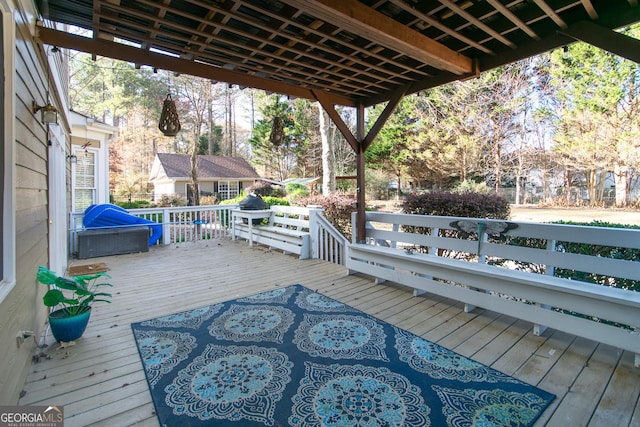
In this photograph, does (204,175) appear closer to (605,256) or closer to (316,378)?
(316,378)

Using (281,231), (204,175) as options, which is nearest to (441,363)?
(281,231)

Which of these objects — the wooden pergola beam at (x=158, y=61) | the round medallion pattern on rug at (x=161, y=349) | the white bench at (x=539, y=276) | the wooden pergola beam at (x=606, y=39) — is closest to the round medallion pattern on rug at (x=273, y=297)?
the round medallion pattern on rug at (x=161, y=349)

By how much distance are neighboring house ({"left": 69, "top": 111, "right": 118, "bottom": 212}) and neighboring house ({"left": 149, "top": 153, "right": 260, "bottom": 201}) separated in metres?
10.5

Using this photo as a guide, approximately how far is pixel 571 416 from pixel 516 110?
1400 centimetres

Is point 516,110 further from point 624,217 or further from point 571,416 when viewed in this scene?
point 571,416

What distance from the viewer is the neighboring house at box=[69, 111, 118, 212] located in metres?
7.15

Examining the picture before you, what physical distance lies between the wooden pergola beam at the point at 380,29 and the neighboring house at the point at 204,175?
57.4 feet

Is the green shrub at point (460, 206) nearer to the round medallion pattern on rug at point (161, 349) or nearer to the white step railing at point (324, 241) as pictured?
the white step railing at point (324, 241)

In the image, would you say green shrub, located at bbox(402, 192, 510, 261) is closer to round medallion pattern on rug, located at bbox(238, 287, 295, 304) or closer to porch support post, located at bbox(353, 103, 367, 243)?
porch support post, located at bbox(353, 103, 367, 243)

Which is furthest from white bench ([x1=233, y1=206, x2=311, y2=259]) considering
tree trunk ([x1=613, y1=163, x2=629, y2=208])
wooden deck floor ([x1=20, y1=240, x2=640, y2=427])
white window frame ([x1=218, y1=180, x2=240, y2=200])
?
white window frame ([x1=218, y1=180, x2=240, y2=200])

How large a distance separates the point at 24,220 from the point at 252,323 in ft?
6.02

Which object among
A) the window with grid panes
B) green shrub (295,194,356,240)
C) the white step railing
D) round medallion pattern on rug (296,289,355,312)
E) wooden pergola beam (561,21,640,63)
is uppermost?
wooden pergola beam (561,21,640,63)

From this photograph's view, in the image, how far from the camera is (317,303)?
11.3ft
